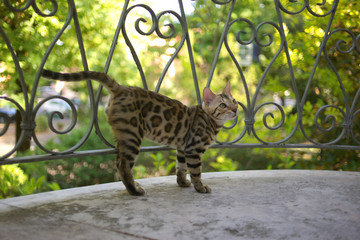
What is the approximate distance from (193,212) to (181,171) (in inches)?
21.5

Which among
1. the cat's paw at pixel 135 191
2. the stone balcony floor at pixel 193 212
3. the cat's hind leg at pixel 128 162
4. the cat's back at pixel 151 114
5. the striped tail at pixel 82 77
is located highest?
the striped tail at pixel 82 77

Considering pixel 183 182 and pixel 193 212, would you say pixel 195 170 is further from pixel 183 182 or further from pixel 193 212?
pixel 193 212

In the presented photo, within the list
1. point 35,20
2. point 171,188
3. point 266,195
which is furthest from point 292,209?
point 35,20

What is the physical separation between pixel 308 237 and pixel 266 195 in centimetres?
60

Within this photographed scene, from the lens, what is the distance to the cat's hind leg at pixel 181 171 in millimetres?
2207

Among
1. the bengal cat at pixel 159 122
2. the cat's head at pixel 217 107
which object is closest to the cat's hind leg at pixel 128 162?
the bengal cat at pixel 159 122

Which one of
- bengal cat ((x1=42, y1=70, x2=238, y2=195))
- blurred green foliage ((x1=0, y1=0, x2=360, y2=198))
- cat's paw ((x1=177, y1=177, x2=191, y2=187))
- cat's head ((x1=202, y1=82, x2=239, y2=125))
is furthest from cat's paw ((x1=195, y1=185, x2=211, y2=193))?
A: blurred green foliage ((x1=0, y1=0, x2=360, y2=198))

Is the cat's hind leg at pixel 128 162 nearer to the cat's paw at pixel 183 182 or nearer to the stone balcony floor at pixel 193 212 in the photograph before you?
the stone balcony floor at pixel 193 212

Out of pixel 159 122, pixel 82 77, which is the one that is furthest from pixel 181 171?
pixel 82 77

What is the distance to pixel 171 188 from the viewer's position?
2168 millimetres

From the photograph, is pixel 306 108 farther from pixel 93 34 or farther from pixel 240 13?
pixel 93 34

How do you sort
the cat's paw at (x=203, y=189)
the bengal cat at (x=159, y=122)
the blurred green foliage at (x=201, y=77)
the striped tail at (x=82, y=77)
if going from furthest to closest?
the blurred green foliage at (x=201, y=77), the cat's paw at (x=203, y=189), the bengal cat at (x=159, y=122), the striped tail at (x=82, y=77)

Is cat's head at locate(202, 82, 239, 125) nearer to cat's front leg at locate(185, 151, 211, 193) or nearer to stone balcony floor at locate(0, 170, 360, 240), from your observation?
cat's front leg at locate(185, 151, 211, 193)

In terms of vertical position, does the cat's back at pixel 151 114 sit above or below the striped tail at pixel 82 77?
below
